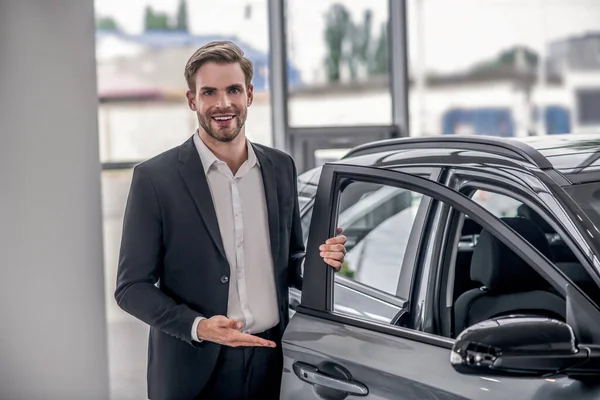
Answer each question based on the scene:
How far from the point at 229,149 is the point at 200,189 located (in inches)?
5.5

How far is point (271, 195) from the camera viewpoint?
2.15 metres

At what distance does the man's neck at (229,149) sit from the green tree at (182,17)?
10.8 feet

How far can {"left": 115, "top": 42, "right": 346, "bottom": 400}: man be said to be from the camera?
202cm

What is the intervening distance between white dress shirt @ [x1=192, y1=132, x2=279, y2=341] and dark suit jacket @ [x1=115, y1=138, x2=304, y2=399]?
5 centimetres

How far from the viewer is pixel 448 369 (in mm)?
1553

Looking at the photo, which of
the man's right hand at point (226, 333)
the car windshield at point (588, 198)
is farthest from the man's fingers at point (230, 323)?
the car windshield at point (588, 198)

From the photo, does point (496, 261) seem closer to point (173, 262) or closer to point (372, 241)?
point (372, 241)

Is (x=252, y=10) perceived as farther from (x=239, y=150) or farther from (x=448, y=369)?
(x=448, y=369)

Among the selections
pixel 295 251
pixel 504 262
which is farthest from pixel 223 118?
pixel 504 262

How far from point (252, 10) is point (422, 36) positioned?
3.79 ft

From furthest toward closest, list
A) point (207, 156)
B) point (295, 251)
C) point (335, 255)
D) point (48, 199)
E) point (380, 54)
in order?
point (380, 54) → point (48, 199) → point (295, 251) → point (207, 156) → point (335, 255)

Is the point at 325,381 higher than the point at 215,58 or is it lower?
lower

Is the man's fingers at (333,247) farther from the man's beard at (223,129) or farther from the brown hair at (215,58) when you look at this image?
the brown hair at (215,58)

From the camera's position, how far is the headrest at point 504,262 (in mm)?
1718
